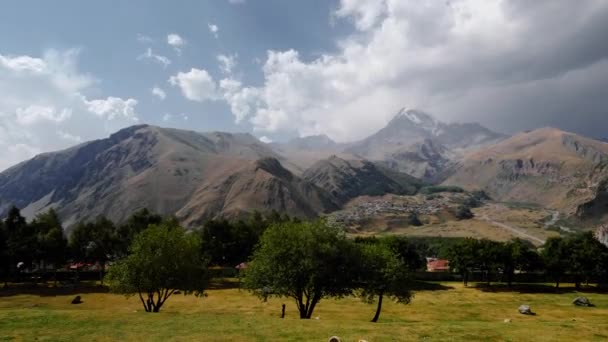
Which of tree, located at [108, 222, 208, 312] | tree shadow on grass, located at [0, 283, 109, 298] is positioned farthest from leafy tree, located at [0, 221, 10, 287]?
tree, located at [108, 222, 208, 312]

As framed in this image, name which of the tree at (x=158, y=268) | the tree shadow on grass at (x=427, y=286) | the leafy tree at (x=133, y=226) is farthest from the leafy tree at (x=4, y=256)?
the tree shadow on grass at (x=427, y=286)

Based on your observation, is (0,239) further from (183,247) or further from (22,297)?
(183,247)

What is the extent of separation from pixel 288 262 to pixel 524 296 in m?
71.7

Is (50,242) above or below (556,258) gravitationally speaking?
below

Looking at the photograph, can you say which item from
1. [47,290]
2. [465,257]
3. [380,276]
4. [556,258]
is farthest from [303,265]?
[556,258]

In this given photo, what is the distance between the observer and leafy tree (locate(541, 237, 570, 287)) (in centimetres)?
11375

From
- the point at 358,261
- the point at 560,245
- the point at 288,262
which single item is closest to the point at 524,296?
the point at 560,245

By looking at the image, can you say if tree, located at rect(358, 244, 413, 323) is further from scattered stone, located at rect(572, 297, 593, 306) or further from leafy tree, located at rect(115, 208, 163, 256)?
leafy tree, located at rect(115, 208, 163, 256)

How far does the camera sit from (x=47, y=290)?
297 feet

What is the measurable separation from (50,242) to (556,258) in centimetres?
13144

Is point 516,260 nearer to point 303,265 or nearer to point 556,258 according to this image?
point 556,258

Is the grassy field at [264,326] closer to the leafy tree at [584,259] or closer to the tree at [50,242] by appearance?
the tree at [50,242]

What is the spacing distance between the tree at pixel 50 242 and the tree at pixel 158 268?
4827 centimetres

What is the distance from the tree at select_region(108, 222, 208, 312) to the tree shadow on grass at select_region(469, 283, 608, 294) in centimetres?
7954
